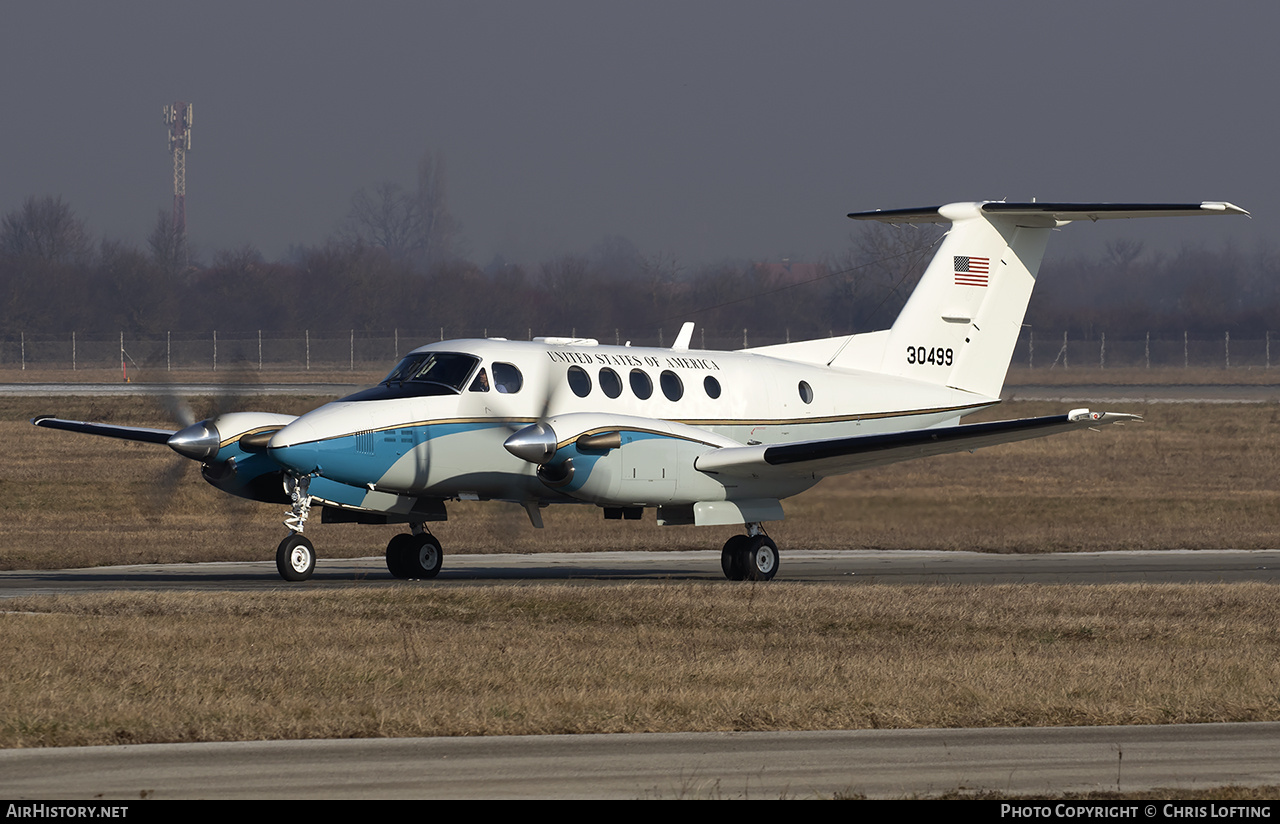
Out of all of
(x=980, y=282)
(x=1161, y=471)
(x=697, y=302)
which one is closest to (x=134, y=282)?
(x=697, y=302)

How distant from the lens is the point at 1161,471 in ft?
142

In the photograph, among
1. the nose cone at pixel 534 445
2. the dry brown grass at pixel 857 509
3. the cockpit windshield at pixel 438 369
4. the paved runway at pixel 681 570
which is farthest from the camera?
the dry brown grass at pixel 857 509

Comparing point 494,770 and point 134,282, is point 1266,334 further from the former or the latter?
point 494,770

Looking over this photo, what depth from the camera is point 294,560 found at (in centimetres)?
2081

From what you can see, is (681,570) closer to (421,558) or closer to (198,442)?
(421,558)

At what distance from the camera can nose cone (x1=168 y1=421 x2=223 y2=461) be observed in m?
21.1

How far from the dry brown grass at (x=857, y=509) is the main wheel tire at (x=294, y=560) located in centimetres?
275

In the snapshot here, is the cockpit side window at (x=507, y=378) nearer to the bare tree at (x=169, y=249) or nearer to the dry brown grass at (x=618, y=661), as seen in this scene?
the dry brown grass at (x=618, y=661)

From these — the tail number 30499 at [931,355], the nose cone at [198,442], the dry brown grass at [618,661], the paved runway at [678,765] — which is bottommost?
the dry brown grass at [618,661]

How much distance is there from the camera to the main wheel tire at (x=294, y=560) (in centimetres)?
2077

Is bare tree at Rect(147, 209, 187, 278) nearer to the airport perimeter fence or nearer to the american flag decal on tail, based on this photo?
the airport perimeter fence

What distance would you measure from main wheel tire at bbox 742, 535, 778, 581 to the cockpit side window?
426cm

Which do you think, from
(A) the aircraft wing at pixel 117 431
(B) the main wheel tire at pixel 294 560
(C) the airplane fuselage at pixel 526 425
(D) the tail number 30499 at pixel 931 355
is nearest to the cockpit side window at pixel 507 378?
(C) the airplane fuselage at pixel 526 425

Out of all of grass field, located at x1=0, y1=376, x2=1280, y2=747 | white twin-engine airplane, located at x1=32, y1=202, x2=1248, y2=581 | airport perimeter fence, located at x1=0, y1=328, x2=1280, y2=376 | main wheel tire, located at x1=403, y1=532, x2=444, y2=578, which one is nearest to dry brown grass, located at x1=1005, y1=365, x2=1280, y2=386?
airport perimeter fence, located at x1=0, y1=328, x2=1280, y2=376
